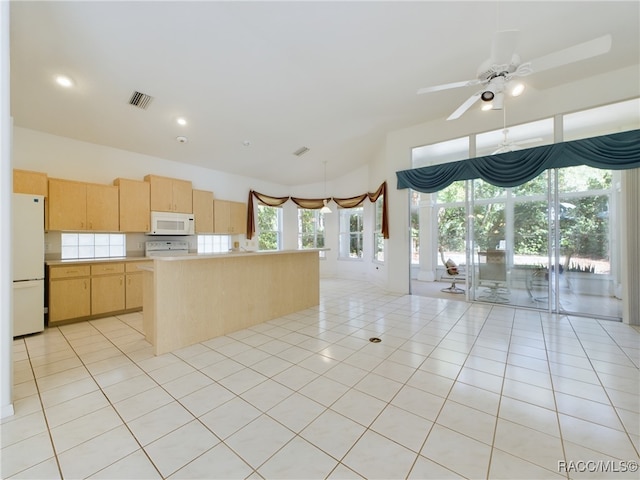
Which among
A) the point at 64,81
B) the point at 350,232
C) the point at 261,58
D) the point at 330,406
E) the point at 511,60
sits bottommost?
the point at 330,406

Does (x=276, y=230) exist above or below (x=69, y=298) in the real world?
above

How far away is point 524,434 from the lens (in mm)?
1635

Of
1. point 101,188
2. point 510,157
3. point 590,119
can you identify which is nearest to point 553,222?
point 510,157

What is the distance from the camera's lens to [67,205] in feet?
13.1

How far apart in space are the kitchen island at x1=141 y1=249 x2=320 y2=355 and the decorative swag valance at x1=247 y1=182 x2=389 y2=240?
2515 mm

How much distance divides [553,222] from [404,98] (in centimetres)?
322

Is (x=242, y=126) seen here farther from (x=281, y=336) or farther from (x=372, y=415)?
(x=372, y=415)

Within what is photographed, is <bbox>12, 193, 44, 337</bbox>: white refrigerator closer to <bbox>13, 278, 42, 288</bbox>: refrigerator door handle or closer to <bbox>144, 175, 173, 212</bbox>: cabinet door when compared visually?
<bbox>13, 278, 42, 288</bbox>: refrigerator door handle

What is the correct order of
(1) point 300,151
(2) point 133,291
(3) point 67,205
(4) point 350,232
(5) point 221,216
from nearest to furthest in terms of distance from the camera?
(3) point 67,205 → (2) point 133,291 → (1) point 300,151 → (5) point 221,216 → (4) point 350,232

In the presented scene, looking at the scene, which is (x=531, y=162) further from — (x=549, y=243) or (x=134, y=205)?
(x=134, y=205)

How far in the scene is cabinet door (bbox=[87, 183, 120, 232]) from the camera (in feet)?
13.8

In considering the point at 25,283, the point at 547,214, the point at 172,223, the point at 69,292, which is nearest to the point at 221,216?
the point at 172,223

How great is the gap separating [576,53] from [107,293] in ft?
21.1

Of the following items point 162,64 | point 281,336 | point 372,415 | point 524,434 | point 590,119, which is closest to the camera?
point 524,434
